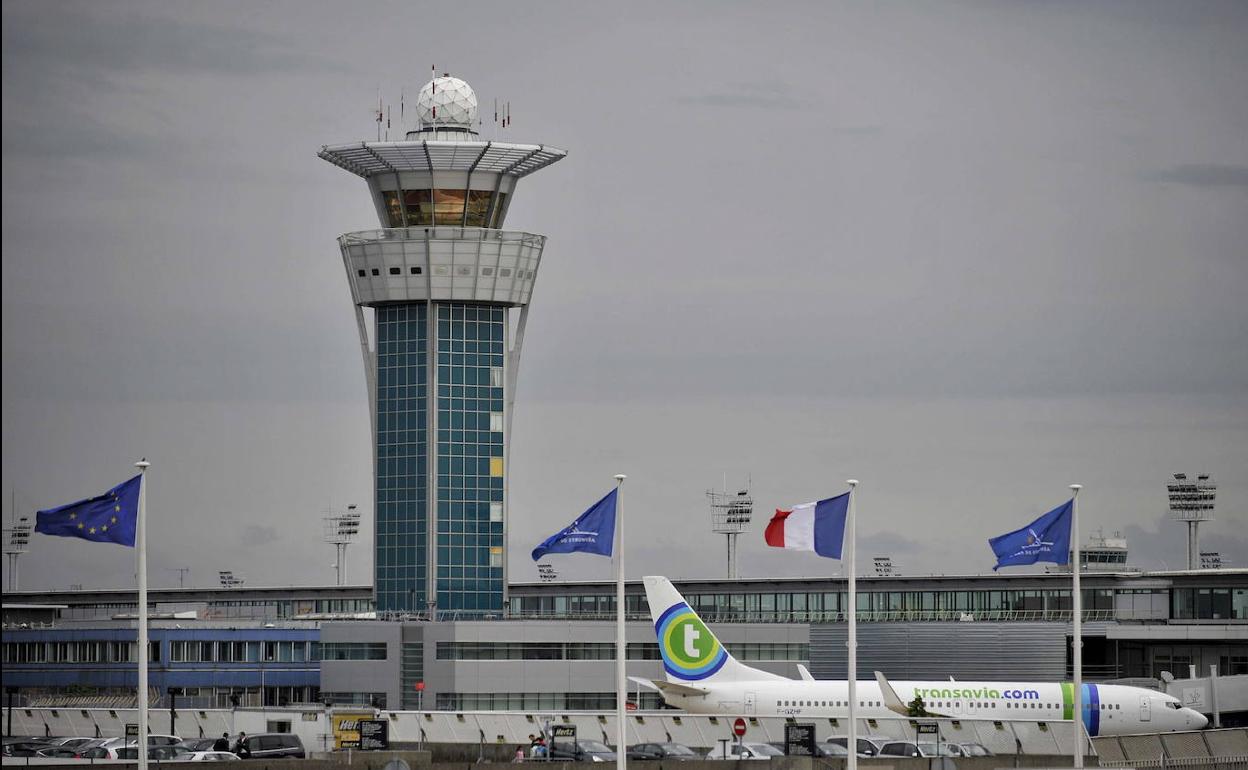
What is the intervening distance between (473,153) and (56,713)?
165 feet

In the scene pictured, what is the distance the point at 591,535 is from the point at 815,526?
8.54 meters

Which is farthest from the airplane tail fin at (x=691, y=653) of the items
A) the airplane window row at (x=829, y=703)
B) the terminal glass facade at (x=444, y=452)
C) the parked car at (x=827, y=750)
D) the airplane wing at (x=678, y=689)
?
the terminal glass facade at (x=444, y=452)

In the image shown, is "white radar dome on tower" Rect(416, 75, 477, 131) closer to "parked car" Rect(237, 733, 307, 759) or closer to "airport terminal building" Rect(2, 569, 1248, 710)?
"airport terminal building" Rect(2, 569, 1248, 710)

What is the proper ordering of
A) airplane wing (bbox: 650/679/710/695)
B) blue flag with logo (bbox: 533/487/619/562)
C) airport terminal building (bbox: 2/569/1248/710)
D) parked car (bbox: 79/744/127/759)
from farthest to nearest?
airport terminal building (bbox: 2/569/1248/710)
airplane wing (bbox: 650/679/710/695)
parked car (bbox: 79/744/127/759)
blue flag with logo (bbox: 533/487/619/562)

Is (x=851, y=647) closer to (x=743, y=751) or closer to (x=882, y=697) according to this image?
(x=743, y=751)

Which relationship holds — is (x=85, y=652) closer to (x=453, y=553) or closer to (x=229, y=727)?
(x=453, y=553)

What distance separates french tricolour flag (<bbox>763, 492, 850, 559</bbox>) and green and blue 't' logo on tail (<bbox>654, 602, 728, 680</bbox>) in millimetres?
39882

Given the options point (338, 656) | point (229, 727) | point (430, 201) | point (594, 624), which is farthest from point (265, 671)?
point (229, 727)

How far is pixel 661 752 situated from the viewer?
86125mm

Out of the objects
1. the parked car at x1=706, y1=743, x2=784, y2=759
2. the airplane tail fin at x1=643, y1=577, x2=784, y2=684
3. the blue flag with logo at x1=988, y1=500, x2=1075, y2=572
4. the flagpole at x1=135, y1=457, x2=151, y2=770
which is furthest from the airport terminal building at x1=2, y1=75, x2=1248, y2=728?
the flagpole at x1=135, y1=457, x2=151, y2=770

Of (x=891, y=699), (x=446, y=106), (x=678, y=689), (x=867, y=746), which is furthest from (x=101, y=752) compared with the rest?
(x=446, y=106)

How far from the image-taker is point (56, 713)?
354ft

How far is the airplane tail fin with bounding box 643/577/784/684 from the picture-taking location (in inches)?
4343

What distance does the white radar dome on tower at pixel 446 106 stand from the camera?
5714 inches
